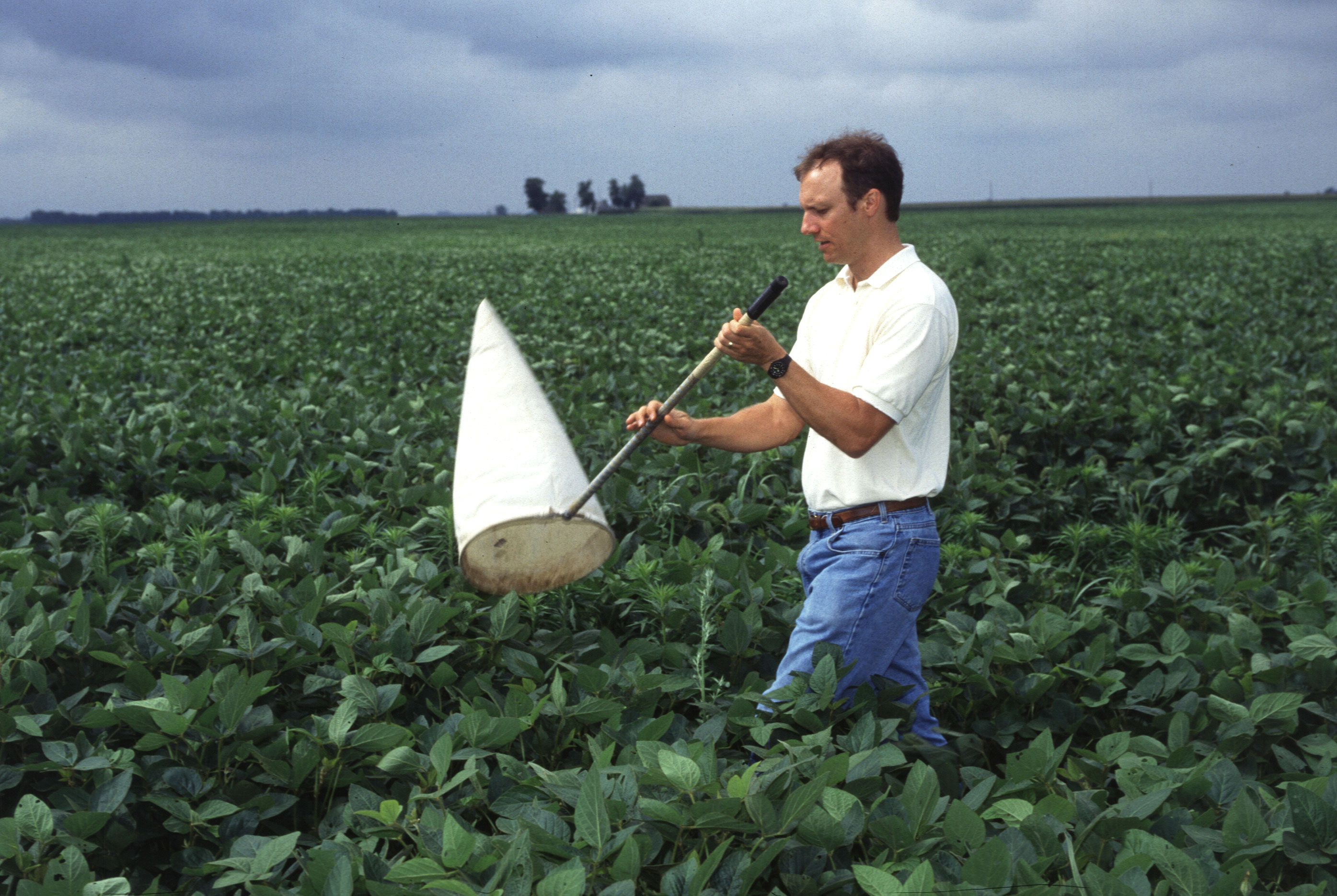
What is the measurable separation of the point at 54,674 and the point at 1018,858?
7.99 feet

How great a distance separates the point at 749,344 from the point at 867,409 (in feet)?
1.07

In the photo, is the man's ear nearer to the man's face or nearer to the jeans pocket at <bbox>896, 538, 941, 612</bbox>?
the man's face

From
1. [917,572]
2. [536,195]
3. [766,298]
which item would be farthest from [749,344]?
[536,195]

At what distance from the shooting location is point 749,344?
7.64ft

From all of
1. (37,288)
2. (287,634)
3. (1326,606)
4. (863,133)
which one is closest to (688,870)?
(287,634)

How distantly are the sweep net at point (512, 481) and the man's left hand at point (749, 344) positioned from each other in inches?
19.1

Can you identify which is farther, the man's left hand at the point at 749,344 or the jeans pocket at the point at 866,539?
the jeans pocket at the point at 866,539

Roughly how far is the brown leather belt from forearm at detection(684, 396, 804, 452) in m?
0.36

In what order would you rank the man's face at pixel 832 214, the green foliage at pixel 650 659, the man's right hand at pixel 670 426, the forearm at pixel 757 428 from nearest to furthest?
the green foliage at pixel 650 659, the man's face at pixel 832 214, the man's right hand at pixel 670 426, the forearm at pixel 757 428

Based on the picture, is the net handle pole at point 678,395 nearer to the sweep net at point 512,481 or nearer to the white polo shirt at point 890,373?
the sweep net at point 512,481

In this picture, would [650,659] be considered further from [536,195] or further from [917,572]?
[536,195]

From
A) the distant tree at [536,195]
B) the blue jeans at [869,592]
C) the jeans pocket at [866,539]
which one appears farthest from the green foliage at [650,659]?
the distant tree at [536,195]

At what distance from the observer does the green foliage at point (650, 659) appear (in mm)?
1695

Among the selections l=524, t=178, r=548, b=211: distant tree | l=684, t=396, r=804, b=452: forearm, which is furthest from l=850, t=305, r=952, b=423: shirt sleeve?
l=524, t=178, r=548, b=211: distant tree
